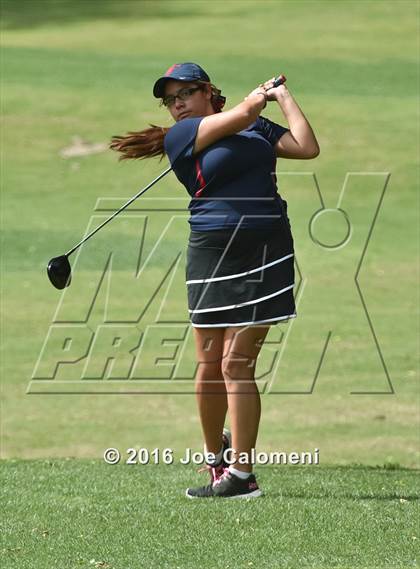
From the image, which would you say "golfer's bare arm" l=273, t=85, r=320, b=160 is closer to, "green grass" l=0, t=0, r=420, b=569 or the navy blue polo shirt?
the navy blue polo shirt

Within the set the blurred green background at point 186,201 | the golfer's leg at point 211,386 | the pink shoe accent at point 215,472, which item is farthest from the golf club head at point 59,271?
the blurred green background at point 186,201

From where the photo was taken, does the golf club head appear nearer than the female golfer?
No

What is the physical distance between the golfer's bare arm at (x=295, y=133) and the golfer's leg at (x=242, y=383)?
2.66ft

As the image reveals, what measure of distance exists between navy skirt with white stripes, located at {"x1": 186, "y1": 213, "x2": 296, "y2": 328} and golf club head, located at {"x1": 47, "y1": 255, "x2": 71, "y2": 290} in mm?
739

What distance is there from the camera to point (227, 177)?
6.16m

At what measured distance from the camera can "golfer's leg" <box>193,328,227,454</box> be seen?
20.8ft

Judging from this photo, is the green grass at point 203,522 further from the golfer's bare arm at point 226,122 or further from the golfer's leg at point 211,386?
the golfer's bare arm at point 226,122

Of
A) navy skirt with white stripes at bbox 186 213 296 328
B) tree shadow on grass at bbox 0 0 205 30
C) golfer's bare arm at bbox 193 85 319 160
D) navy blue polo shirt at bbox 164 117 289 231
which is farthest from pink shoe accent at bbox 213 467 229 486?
tree shadow on grass at bbox 0 0 205 30

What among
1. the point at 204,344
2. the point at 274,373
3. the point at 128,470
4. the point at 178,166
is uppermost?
the point at 178,166

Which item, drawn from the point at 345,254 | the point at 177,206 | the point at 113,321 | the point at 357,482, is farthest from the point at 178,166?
the point at 177,206

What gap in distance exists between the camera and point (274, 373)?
12.4 metres

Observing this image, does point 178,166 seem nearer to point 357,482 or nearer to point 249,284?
point 249,284

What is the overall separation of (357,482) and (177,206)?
12858mm

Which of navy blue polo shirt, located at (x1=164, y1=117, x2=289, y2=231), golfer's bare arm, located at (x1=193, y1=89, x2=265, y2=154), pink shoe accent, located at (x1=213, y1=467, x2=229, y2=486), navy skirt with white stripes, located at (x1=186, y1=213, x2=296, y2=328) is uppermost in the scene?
golfer's bare arm, located at (x1=193, y1=89, x2=265, y2=154)
